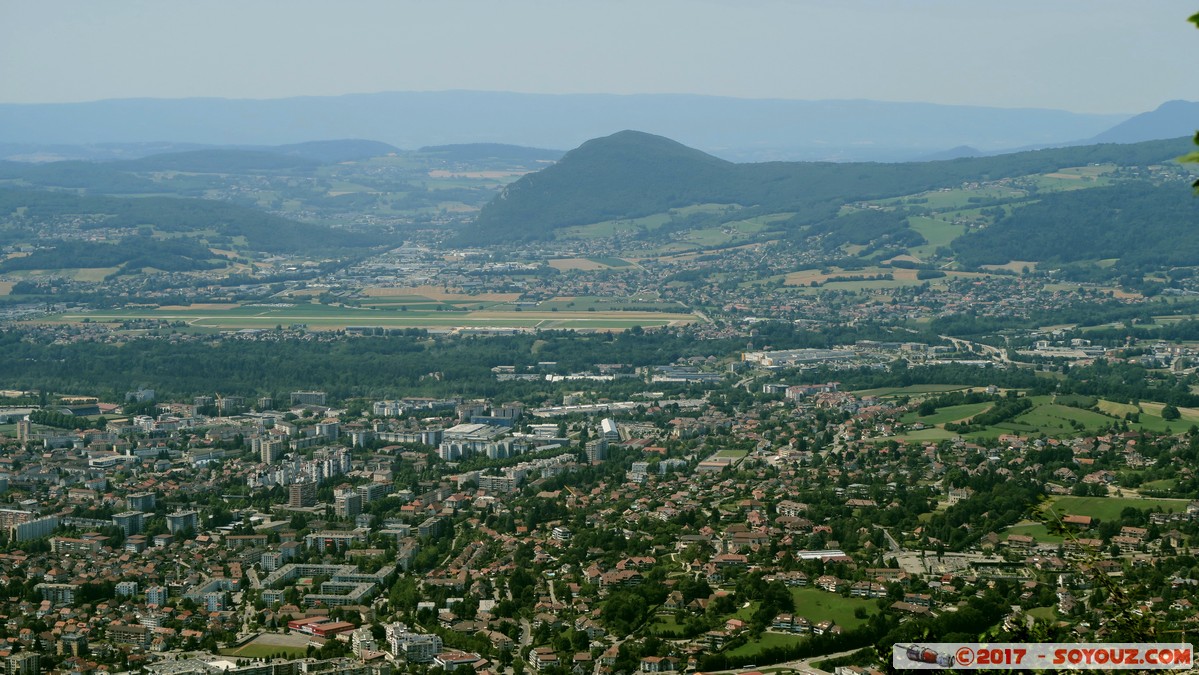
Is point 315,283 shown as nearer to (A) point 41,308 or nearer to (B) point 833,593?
(A) point 41,308

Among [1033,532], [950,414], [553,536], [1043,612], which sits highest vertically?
[1043,612]

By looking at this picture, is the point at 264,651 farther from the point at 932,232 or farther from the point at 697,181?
the point at 697,181

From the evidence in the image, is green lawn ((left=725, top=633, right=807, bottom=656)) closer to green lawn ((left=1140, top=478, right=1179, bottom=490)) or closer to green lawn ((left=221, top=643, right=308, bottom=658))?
green lawn ((left=221, top=643, right=308, bottom=658))

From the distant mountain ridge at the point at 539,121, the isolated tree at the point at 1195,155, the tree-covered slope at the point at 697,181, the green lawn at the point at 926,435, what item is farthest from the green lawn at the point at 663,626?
the distant mountain ridge at the point at 539,121

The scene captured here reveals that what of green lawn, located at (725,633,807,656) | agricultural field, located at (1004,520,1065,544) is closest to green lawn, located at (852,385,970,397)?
agricultural field, located at (1004,520,1065,544)

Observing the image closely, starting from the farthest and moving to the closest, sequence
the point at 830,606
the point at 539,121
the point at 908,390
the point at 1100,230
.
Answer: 1. the point at 539,121
2. the point at 1100,230
3. the point at 908,390
4. the point at 830,606

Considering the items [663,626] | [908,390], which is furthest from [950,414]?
[663,626]
